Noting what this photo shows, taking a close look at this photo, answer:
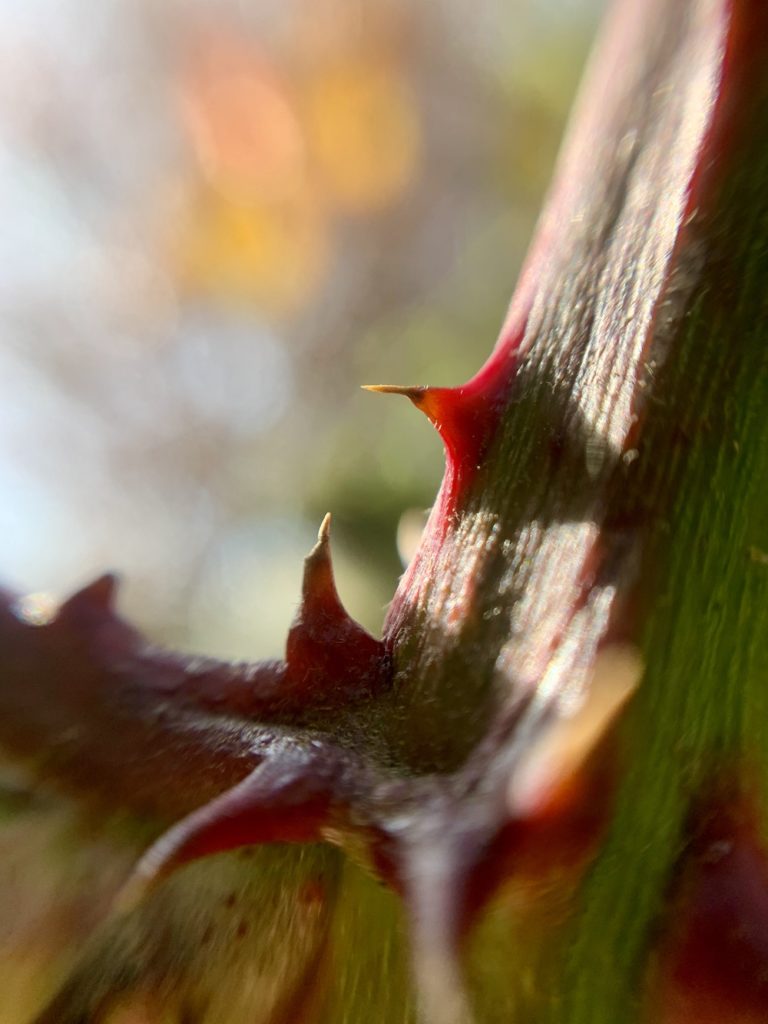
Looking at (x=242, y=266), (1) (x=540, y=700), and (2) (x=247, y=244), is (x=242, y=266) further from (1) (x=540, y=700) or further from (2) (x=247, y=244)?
(1) (x=540, y=700)

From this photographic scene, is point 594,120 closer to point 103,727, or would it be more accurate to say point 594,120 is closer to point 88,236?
point 103,727

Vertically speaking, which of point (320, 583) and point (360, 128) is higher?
point (360, 128)

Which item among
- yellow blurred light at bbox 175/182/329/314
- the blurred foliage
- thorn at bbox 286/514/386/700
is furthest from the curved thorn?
yellow blurred light at bbox 175/182/329/314

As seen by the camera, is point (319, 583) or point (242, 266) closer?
point (319, 583)

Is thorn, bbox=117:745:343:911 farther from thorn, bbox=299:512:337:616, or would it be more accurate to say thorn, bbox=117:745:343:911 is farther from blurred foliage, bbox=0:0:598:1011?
blurred foliage, bbox=0:0:598:1011

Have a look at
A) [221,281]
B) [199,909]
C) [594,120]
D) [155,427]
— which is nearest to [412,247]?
[221,281]

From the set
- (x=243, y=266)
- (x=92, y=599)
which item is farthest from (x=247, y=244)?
(x=92, y=599)

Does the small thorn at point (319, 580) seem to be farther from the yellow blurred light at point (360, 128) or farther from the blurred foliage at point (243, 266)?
the yellow blurred light at point (360, 128)
